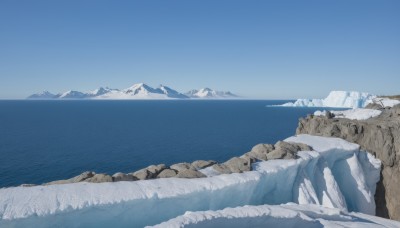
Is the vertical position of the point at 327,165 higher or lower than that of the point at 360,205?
higher

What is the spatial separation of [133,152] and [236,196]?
47412 mm

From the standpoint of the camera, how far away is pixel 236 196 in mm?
20016

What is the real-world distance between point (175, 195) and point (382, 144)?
78.4 feet

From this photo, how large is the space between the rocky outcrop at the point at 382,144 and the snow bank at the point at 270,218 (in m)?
12.7

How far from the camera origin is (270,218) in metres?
16.1

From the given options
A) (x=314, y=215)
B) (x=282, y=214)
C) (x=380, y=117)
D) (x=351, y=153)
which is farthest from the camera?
(x=380, y=117)

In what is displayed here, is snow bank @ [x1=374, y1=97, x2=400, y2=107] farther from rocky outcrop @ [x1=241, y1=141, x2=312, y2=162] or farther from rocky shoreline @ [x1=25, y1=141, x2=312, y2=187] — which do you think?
rocky shoreline @ [x1=25, y1=141, x2=312, y2=187]

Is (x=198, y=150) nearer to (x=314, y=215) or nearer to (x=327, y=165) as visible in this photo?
(x=327, y=165)

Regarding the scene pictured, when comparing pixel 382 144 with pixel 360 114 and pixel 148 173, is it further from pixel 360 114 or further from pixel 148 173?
pixel 148 173

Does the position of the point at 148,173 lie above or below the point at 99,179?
below

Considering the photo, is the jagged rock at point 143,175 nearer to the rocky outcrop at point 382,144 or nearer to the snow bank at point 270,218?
the snow bank at point 270,218

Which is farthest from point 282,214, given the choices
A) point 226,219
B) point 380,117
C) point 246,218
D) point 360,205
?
point 380,117

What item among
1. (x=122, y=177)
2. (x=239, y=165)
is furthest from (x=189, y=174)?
(x=122, y=177)

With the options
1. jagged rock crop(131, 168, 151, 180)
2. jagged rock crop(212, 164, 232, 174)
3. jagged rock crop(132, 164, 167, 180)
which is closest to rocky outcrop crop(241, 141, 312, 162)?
jagged rock crop(212, 164, 232, 174)
